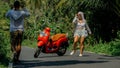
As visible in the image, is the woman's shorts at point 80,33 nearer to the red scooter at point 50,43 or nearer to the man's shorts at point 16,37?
the red scooter at point 50,43

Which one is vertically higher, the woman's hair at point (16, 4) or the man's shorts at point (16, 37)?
the woman's hair at point (16, 4)

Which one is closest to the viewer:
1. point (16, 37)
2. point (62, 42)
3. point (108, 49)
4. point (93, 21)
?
point (16, 37)

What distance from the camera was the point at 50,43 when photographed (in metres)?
19.0

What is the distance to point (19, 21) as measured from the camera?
15352 mm

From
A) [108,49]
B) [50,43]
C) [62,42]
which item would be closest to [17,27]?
[50,43]

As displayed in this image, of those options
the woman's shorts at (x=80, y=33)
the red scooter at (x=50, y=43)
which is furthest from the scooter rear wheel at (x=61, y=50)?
the woman's shorts at (x=80, y=33)

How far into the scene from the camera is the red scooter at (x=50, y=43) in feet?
60.0

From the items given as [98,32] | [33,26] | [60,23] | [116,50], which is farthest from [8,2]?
[116,50]

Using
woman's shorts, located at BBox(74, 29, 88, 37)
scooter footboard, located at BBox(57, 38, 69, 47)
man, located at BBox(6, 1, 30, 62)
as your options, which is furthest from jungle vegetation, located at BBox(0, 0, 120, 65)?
man, located at BBox(6, 1, 30, 62)

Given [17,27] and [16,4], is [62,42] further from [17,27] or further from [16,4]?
[16,4]

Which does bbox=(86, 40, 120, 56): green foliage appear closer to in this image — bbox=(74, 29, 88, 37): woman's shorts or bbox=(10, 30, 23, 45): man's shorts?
bbox=(74, 29, 88, 37): woman's shorts

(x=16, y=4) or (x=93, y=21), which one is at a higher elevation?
(x=16, y=4)

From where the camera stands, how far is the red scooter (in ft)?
60.0

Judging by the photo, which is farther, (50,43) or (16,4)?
(50,43)
